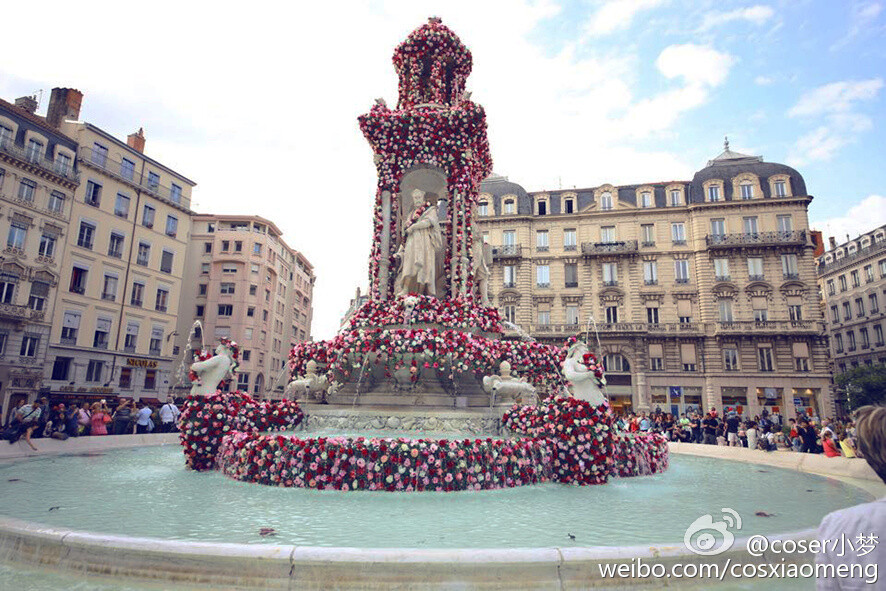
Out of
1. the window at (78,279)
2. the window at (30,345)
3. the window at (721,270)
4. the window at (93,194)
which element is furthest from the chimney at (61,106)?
the window at (721,270)

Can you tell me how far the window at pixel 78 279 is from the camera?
115 feet

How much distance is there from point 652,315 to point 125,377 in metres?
42.7

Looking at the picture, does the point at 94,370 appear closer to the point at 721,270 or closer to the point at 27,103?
the point at 27,103

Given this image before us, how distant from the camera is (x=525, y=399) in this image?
1035 cm

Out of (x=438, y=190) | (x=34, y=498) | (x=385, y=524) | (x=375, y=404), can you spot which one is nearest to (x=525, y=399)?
(x=375, y=404)

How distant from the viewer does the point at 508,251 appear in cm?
4759

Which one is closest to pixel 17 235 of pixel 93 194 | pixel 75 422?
pixel 93 194

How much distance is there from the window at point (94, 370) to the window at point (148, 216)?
37.6ft

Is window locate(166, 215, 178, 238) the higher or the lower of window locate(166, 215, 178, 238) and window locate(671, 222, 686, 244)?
the lower

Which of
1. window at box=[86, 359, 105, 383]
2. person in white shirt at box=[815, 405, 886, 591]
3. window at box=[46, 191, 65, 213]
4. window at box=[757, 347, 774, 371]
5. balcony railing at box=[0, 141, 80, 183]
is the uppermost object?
balcony railing at box=[0, 141, 80, 183]

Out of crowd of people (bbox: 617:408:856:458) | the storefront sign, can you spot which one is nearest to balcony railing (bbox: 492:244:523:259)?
crowd of people (bbox: 617:408:856:458)

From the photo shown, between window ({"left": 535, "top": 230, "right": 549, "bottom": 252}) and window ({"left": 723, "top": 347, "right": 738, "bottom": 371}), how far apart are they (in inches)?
689

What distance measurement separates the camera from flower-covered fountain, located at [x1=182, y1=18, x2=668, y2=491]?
24.3 feet

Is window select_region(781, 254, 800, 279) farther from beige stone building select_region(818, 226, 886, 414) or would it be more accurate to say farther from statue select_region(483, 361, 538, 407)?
statue select_region(483, 361, 538, 407)
